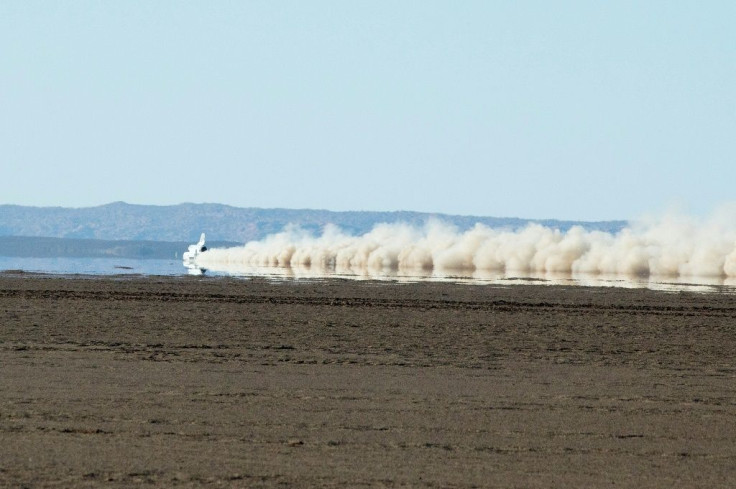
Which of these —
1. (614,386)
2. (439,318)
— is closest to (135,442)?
(614,386)

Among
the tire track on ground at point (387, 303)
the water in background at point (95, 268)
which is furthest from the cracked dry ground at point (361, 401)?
the water in background at point (95, 268)

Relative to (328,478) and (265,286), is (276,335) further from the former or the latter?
(265,286)

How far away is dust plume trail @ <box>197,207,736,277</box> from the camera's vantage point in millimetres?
83938

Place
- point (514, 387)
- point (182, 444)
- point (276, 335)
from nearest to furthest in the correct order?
point (182, 444), point (514, 387), point (276, 335)

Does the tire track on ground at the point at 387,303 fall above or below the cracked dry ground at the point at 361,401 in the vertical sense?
above

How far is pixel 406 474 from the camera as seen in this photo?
10211 millimetres

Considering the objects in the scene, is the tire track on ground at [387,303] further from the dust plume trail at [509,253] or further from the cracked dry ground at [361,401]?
the dust plume trail at [509,253]

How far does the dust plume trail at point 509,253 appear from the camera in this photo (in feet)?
275

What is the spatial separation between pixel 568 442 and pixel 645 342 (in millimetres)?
13508

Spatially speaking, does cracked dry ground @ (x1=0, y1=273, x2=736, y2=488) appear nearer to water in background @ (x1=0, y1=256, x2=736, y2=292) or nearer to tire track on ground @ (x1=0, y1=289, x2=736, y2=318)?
tire track on ground @ (x1=0, y1=289, x2=736, y2=318)

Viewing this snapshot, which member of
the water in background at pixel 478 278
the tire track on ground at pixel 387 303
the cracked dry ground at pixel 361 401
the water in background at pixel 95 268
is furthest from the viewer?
the water in background at pixel 95 268

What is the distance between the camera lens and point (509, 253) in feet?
304

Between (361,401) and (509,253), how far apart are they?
3108 inches

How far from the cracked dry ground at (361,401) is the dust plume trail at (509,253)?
55055 mm
